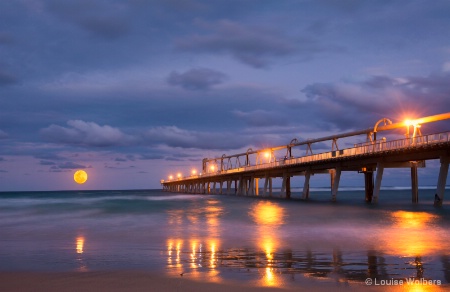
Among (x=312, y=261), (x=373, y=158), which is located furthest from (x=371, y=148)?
(x=312, y=261)

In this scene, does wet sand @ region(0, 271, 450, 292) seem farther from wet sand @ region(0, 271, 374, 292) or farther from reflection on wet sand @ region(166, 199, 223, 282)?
reflection on wet sand @ region(166, 199, 223, 282)

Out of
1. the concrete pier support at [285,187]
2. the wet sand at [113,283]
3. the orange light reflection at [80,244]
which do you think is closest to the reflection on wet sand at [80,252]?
the orange light reflection at [80,244]

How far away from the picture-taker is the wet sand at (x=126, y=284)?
8672mm

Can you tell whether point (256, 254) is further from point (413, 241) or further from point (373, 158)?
point (373, 158)

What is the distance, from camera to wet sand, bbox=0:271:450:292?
8.67 m

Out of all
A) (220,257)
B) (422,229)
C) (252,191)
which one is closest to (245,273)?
(220,257)

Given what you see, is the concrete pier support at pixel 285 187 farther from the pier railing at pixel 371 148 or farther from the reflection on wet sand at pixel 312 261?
the reflection on wet sand at pixel 312 261

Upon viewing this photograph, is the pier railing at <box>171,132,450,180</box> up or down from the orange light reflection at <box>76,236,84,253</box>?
up

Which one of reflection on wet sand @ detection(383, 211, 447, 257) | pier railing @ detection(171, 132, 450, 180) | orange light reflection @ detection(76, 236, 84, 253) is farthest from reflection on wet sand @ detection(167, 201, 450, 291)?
pier railing @ detection(171, 132, 450, 180)

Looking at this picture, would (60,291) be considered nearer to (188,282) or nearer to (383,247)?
(188,282)

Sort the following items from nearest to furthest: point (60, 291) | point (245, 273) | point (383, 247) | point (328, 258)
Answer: point (60, 291)
point (245, 273)
point (328, 258)
point (383, 247)

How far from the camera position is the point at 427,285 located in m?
8.70

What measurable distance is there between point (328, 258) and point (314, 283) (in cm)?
360

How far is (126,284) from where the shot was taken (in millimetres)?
9320
